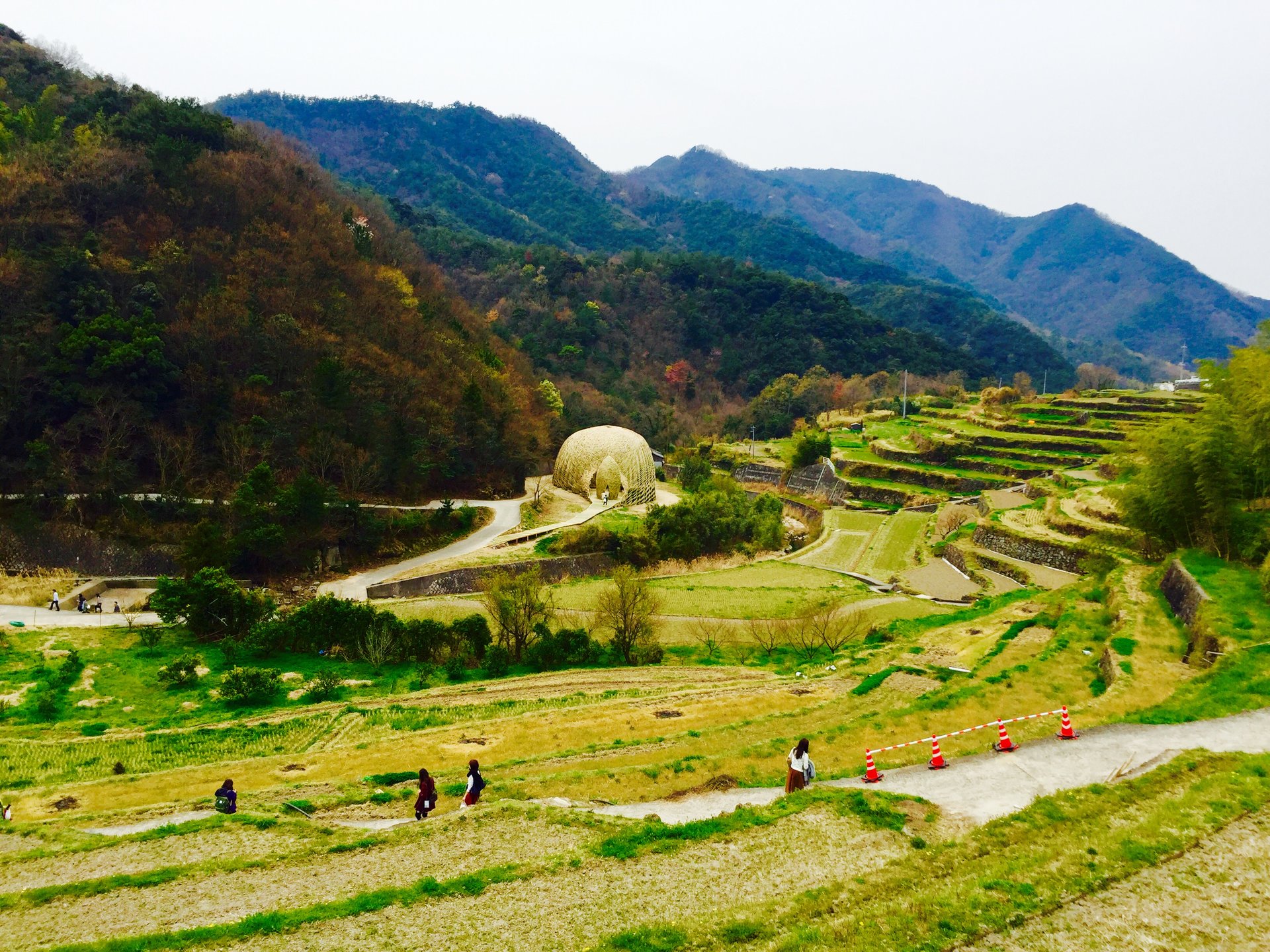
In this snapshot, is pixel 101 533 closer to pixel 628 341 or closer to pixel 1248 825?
pixel 1248 825

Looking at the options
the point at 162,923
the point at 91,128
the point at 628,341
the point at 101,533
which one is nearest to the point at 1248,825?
the point at 162,923

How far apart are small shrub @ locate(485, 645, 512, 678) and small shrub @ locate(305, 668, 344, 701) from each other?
3.69m

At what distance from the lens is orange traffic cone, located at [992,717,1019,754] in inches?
441

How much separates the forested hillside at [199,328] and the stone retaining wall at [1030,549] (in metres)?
23.2

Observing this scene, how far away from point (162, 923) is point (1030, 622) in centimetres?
1852

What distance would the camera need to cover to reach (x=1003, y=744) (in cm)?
1120

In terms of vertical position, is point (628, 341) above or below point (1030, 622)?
Result: above

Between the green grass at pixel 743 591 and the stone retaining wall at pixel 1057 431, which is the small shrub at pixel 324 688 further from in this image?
the stone retaining wall at pixel 1057 431

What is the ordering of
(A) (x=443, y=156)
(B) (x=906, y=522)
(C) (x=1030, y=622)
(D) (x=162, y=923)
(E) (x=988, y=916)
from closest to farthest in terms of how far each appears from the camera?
1. (E) (x=988, y=916)
2. (D) (x=162, y=923)
3. (C) (x=1030, y=622)
4. (B) (x=906, y=522)
5. (A) (x=443, y=156)

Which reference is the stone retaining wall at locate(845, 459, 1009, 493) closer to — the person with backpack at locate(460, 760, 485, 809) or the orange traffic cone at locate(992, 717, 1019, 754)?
the orange traffic cone at locate(992, 717, 1019, 754)

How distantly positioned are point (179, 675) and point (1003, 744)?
17.1 meters

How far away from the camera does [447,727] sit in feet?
49.7

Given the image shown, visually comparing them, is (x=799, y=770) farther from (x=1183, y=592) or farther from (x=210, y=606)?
(x=210, y=606)

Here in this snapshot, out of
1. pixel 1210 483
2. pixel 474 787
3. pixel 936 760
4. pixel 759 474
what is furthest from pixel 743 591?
pixel 759 474
